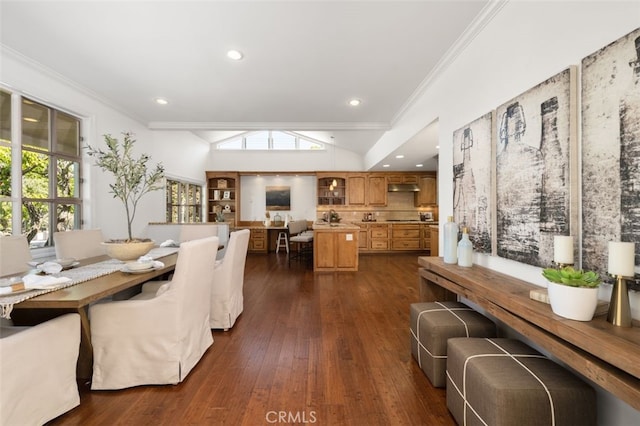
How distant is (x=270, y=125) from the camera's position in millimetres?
4484

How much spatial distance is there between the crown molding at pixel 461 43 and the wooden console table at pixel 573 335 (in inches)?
74.0

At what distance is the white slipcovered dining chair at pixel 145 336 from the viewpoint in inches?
69.3

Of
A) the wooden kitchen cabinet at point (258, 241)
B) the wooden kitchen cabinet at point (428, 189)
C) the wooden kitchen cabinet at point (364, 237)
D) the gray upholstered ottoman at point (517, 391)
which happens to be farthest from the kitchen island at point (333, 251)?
the gray upholstered ottoman at point (517, 391)

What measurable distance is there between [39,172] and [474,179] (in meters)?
4.61

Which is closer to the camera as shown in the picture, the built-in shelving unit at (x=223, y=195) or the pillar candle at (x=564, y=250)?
the pillar candle at (x=564, y=250)

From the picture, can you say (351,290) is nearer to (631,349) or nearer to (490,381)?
(490,381)

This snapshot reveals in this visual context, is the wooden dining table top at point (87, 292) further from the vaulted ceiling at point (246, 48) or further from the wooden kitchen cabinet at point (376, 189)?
the wooden kitchen cabinet at point (376, 189)

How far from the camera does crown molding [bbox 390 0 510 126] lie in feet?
6.16

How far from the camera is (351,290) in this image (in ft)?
13.3

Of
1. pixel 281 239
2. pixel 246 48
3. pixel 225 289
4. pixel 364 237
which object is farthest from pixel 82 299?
pixel 364 237

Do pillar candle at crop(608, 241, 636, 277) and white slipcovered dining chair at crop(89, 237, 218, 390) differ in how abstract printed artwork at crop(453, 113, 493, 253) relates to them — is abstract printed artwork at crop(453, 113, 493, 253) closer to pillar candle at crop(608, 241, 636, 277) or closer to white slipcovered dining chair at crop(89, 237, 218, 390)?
pillar candle at crop(608, 241, 636, 277)

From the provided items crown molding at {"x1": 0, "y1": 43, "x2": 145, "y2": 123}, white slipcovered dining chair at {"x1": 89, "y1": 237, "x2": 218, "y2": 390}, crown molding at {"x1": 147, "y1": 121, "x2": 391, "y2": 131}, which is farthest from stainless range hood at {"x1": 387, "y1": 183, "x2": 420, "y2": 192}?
white slipcovered dining chair at {"x1": 89, "y1": 237, "x2": 218, "y2": 390}

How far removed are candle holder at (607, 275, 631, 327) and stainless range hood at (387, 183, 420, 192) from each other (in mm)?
6932

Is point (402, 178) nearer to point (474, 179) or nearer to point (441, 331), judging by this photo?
point (474, 179)
